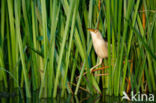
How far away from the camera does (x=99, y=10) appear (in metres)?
2.95

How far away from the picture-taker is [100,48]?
285 cm

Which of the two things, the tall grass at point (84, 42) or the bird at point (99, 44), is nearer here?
the tall grass at point (84, 42)

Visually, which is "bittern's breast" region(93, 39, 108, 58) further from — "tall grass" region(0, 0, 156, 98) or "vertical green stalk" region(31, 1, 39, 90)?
"vertical green stalk" region(31, 1, 39, 90)

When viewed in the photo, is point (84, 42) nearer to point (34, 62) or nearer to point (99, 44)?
point (99, 44)

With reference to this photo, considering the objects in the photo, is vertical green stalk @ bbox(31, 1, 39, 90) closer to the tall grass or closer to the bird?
the tall grass

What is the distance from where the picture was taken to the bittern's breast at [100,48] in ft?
9.28

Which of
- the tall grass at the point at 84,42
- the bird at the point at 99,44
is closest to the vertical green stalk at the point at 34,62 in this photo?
the tall grass at the point at 84,42

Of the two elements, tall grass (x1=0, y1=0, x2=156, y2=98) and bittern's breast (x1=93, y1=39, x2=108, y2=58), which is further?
bittern's breast (x1=93, y1=39, x2=108, y2=58)

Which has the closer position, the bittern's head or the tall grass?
the tall grass

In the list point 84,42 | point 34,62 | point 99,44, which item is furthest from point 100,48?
point 34,62

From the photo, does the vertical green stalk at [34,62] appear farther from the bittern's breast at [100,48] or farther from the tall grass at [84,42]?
the bittern's breast at [100,48]

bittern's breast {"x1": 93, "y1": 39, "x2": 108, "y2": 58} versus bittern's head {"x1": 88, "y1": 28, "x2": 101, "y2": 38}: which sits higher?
bittern's head {"x1": 88, "y1": 28, "x2": 101, "y2": 38}

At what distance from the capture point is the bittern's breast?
2.83 metres

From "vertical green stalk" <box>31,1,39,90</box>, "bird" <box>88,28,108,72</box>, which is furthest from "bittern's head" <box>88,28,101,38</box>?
"vertical green stalk" <box>31,1,39,90</box>
